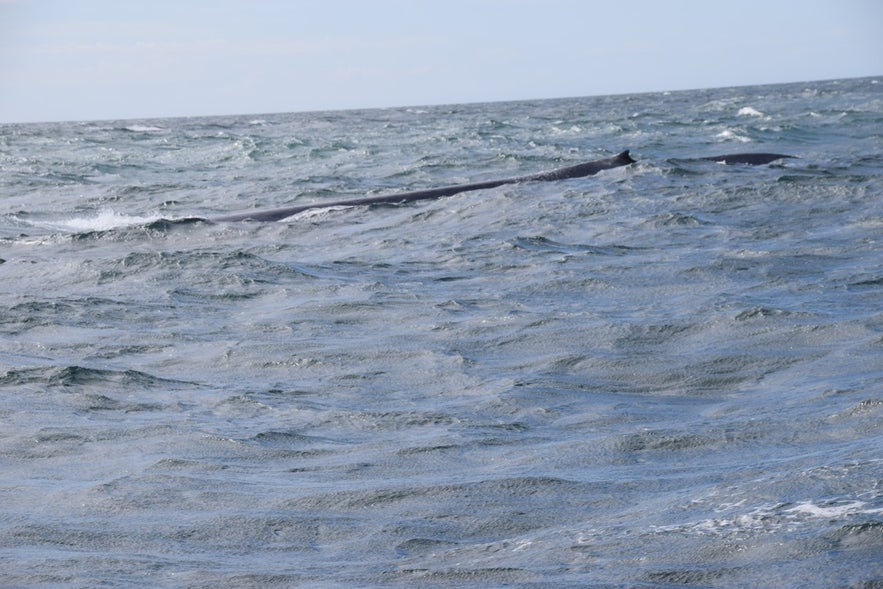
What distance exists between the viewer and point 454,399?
26.7ft

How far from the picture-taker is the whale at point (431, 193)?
66.4 ft

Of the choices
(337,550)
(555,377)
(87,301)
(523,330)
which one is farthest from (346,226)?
(337,550)

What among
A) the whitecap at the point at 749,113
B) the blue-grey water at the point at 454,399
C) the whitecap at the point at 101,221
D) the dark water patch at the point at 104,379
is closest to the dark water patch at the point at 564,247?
the blue-grey water at the point at 454,399

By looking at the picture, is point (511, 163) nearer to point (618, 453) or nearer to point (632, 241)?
point (632, 241)

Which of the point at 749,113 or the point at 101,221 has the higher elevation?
the point at 749,113

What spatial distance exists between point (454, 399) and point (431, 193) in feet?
48.8

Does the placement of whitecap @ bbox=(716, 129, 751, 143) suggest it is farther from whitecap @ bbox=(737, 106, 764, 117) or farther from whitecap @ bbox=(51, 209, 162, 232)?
whitecap @ bbox=(51, 209, 162, 232)

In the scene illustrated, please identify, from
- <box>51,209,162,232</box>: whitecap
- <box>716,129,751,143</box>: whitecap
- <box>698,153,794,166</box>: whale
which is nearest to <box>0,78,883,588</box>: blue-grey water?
<box>51,209,162,232</box>: whitecap

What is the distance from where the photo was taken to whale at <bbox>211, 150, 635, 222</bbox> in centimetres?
2025

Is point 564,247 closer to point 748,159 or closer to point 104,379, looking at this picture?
point 104,379

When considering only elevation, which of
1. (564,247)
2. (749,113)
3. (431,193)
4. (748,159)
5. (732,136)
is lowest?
(564,247)

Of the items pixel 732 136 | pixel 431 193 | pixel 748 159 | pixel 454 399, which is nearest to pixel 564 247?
pixel 431 193

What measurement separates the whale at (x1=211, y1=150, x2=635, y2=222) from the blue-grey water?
0.76 meters

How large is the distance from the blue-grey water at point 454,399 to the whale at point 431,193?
2.51 feet
